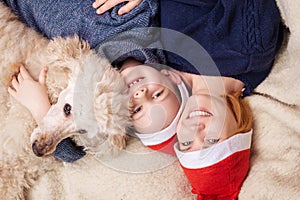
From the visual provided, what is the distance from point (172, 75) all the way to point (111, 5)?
0.78 ft

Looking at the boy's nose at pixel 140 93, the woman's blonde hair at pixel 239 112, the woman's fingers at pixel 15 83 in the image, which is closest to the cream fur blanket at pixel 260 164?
the woman's blonde hair at pixel 239 112

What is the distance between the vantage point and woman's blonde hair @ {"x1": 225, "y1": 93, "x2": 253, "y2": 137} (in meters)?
1.19

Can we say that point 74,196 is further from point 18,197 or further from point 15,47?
point 15,47

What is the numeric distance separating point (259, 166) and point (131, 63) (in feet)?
1.37

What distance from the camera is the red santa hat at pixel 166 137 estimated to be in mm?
1176

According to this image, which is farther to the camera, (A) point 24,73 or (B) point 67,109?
(A) point 24,73

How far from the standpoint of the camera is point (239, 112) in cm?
120

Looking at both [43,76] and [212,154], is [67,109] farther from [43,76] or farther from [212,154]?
[212,154]

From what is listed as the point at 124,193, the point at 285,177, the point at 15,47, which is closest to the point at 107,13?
the point at 15,47

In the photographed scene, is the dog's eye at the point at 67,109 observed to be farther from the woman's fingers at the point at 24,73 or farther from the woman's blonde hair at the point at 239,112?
the woman's blonde hair at the point at 239,112

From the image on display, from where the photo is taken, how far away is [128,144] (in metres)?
1.24

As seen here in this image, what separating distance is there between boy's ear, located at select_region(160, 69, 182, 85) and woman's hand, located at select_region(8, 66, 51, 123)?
11.9 inches

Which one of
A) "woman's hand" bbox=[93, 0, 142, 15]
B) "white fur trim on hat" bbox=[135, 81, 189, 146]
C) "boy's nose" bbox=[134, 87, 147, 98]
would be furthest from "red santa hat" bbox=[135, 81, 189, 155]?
"woman's hand" bbox=[93, 0, 142, 15]

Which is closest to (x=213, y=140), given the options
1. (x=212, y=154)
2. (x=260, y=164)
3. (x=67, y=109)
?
(x=212, y=154)
